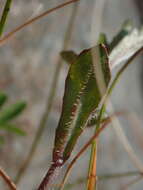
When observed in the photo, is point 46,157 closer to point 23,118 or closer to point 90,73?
point 23,118

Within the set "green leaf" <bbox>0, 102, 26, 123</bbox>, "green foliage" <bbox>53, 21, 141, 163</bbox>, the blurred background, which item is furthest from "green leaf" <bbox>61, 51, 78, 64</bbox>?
the blurred background

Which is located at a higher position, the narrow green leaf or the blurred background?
the narrow green leaf

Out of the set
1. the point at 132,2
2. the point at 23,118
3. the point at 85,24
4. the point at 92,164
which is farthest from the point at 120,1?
the point at 92,164

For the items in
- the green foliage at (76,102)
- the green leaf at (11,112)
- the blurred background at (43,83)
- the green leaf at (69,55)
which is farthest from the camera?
the blurred background at (43,83)

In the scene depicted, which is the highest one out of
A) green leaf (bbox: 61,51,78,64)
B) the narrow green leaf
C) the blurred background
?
green leaf (bbox: 61,51,78,64)

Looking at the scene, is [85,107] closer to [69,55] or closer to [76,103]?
[76,103]

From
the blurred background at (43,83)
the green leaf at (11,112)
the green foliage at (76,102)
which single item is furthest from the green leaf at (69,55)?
the blurred background at (43,83)

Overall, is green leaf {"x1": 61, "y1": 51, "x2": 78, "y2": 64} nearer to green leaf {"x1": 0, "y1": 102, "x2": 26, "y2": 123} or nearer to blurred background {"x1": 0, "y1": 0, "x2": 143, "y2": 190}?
green leaf {"x1": 0, "y1": 102, "x2": 26, "y2": 123}

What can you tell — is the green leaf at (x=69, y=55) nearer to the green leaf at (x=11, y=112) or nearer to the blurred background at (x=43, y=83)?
the green leaf at (x=11, y=112)
